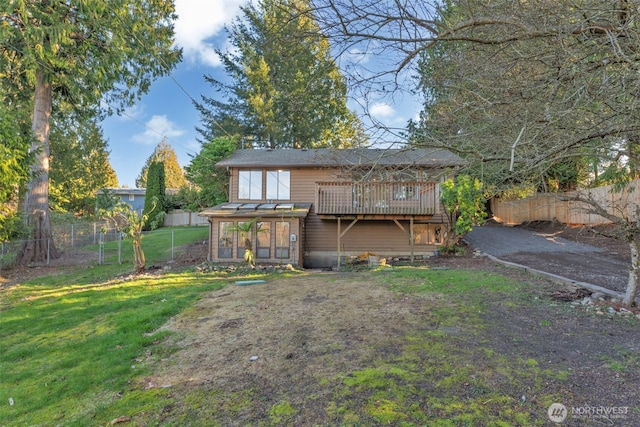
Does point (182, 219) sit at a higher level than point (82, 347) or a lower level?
higher

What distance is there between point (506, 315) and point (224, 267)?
877cm

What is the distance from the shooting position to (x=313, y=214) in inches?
543

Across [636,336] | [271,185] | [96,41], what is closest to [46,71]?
[96,41]

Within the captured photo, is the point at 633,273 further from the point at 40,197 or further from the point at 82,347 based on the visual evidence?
the point at 40,197

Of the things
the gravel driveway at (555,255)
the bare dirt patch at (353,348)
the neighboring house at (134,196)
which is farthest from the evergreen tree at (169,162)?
the bare dirt patch at (353,348)

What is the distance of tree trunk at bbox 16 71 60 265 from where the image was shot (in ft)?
40.9

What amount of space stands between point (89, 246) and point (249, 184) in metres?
10.2

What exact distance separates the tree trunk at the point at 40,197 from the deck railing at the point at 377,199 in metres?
10.9

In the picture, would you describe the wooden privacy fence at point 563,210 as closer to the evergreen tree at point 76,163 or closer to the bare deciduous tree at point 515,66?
the bare deciduous tree at point 515,66

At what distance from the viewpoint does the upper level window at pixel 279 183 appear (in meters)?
13.6

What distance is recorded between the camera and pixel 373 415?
2412 mm

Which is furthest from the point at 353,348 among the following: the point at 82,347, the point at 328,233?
the point at 328,233

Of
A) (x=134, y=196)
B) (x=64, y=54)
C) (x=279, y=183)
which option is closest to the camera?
(x=64, y=54)

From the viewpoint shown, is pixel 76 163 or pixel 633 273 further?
pixel 76 163
